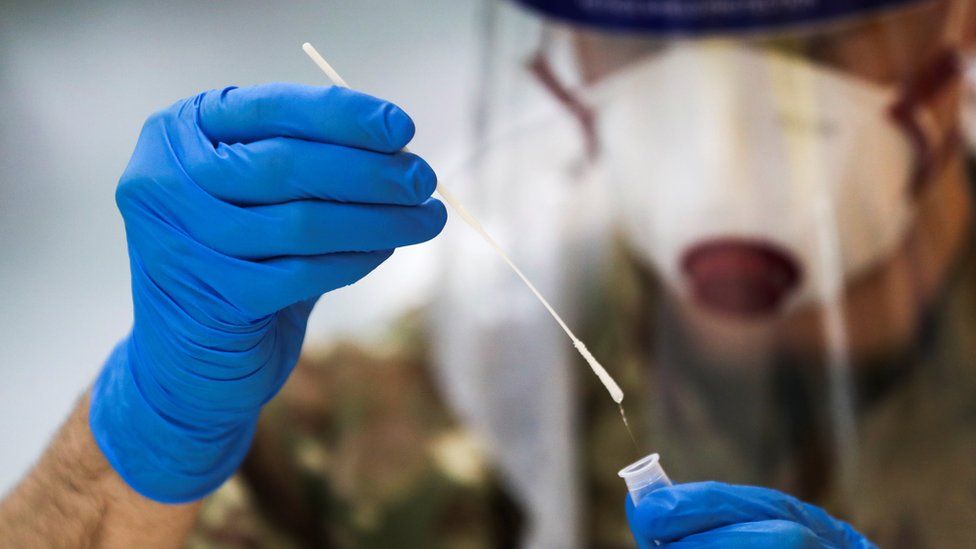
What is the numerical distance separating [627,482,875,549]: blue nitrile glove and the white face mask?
528 millimetres

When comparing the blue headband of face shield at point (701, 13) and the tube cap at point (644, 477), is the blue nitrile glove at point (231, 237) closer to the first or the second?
the tube cap at point (644, 477)

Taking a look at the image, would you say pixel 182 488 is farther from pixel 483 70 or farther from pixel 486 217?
pixel 483 70

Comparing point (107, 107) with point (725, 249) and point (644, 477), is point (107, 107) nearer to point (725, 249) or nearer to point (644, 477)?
point (725, 249)

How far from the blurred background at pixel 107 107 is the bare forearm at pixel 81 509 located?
2.94 ft

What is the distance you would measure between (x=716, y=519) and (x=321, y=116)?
45cm

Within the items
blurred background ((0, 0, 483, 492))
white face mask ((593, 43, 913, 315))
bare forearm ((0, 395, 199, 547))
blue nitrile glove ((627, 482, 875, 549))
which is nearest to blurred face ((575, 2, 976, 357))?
white face mask ((593, 43, 913, 315))

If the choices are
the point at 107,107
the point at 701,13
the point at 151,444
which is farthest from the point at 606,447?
the point at 107,107

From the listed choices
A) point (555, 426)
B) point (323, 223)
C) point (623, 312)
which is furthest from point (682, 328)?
point (323, 223)

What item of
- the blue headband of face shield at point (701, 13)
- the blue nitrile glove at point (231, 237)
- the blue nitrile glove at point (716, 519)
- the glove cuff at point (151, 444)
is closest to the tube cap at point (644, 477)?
the blue nitrile glove at point (716, 519)

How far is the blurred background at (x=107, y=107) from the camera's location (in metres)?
1.83

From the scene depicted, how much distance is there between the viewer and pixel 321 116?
0.69 metres

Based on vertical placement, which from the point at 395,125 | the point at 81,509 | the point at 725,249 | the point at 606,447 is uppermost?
the point at 395,125

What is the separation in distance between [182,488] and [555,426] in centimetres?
66

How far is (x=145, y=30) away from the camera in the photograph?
2.41 metres
